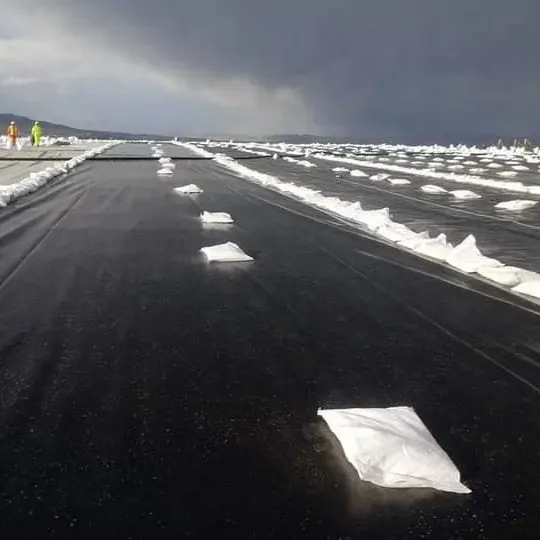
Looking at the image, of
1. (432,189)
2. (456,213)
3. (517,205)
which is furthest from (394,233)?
(432,189)

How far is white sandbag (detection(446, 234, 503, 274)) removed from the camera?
5332mm

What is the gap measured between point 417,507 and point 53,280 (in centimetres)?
369

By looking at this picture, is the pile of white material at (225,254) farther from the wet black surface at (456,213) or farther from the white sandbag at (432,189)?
the white sandbag at (432,189)

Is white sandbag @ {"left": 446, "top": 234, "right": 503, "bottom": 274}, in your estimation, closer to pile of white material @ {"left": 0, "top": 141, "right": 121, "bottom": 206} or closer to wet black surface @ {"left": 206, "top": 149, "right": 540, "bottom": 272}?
wet black surface @ {"left": 206, "top": 149, "right": 540, "bottom": 272}

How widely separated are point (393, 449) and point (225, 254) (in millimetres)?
3677

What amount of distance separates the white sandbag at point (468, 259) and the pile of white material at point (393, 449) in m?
3.07

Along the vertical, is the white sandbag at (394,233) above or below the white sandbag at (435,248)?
below

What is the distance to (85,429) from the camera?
2.42 metres

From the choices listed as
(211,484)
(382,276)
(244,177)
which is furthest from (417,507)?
(244,177)

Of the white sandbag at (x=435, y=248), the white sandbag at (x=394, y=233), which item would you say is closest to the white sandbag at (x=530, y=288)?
the white sandbag at (x=435, y=248)

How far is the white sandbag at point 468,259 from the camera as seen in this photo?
5.33 m

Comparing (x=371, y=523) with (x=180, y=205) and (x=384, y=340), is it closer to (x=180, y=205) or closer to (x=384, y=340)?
(x=384, y=340)

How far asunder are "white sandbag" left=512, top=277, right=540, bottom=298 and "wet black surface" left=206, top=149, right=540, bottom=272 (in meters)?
1.10

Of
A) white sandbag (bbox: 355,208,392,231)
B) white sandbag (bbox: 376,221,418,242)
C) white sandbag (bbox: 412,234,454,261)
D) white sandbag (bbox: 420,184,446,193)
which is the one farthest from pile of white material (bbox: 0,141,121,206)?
white sandbag (bbox: 420,184,446,193)
